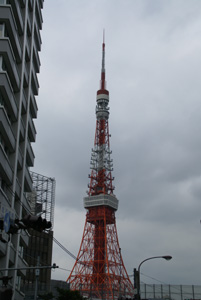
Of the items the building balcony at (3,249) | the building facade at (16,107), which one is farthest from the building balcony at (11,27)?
the building balcony at (3,249)

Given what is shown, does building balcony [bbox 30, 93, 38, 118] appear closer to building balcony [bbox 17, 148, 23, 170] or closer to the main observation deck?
building balcony [bbox 17, 148, 23, 170]

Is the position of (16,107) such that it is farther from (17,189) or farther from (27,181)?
(27,181)

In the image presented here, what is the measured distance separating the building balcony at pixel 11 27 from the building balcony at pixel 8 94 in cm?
447

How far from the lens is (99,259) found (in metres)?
97.6

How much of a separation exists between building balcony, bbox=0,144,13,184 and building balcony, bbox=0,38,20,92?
6.72 m

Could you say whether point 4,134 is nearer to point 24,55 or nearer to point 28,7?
point 24,55

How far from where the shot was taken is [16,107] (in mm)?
32625

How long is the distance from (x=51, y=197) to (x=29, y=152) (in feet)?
159

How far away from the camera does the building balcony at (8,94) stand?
27875 mm

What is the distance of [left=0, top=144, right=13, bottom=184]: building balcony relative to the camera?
1096 inches

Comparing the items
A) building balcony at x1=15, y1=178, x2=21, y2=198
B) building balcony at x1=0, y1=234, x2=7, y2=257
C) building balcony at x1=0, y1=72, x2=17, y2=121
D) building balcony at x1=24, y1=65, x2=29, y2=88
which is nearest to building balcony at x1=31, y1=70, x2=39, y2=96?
building balcony at x1=24, y1=65, x2=29, y2=88

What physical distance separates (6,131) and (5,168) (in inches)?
107

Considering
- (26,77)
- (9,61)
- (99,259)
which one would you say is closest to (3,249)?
(9,61)

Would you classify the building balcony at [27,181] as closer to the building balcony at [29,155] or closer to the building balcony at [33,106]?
the building balcony at [29,155]
